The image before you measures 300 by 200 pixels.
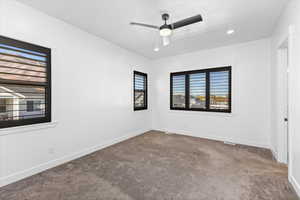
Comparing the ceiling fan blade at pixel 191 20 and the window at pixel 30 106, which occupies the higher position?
the ceiling fan blade at pixel 191 20

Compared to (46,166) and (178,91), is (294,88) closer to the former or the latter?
(178,91)

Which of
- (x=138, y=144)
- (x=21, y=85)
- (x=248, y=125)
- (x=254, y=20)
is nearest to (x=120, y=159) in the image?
(x=138, y=144)

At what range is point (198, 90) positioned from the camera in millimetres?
4422

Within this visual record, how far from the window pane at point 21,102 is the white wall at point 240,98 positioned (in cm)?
393

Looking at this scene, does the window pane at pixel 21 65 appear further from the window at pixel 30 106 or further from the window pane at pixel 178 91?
the window pane at pixel 178 91

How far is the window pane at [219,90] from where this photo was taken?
396 cm

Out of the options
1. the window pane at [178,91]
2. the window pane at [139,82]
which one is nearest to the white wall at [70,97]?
the window pane at [139,82]

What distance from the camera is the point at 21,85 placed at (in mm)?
2131

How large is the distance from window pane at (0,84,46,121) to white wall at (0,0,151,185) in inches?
7.8

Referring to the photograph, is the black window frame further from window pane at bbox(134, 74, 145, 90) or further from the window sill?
window pane at bbox(134, 74, 145, 90)

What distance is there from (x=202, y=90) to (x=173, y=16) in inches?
103

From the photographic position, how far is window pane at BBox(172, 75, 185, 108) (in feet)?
15.5

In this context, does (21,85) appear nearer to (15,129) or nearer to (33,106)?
(33,106)

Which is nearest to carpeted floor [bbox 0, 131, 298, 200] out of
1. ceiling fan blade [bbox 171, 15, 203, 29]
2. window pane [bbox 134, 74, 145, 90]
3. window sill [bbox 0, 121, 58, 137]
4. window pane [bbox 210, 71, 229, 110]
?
window sill [bbox 0, 121, 58, 137]
